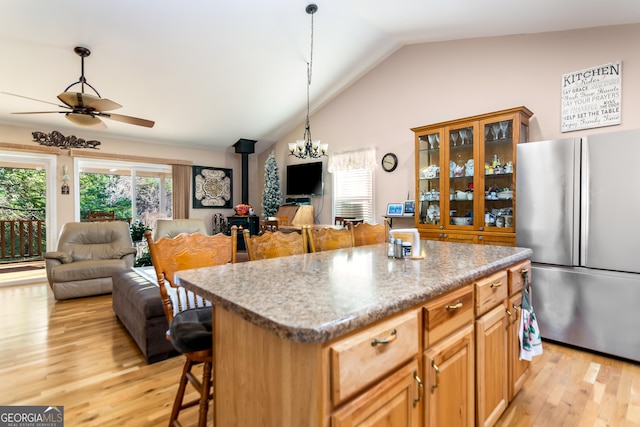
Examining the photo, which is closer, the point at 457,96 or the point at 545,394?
the point at 545,394

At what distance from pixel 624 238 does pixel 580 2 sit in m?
1.94

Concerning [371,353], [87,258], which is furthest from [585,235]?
[87,258]

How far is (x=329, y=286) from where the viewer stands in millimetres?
1170

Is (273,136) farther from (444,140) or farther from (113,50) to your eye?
(444,140)

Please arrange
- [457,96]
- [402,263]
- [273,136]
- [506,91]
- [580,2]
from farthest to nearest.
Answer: [273,136]
[457,96]
[506,91]
[580,2]
[402,263]

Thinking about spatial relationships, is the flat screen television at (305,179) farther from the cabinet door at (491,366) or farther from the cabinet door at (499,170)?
the cabinet door at (491,366)

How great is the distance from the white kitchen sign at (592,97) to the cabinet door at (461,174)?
34.8 inches

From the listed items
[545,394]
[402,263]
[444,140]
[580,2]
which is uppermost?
[580,2]

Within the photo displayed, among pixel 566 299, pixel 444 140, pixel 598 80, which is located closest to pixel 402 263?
pixel 566 299

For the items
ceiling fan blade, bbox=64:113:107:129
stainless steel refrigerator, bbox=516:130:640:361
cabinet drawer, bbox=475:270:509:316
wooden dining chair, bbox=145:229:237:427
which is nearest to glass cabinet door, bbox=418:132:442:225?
stainless steel refrigerator, bbox=516:130:640:361

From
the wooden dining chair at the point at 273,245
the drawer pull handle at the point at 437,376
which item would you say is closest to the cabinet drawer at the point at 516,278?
the drawer pull handle at the point at 437,376

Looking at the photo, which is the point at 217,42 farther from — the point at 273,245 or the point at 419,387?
the point at 419,387

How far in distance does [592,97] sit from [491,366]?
2991 mm

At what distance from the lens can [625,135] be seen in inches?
96.6
